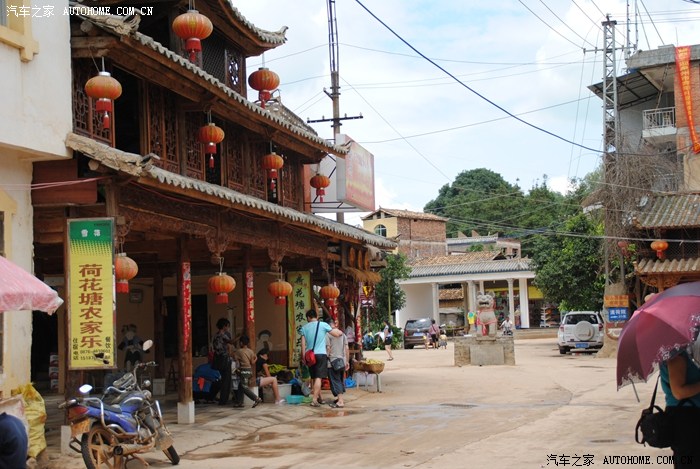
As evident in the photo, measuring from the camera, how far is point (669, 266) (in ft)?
82.6

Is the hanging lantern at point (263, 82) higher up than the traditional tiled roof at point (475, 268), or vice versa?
the hanging lantern at point (263, 82)

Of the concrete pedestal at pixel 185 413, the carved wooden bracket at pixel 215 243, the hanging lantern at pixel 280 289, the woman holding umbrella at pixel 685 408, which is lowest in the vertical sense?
the concrete pedestal at pixel 185 413

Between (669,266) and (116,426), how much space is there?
19454mm

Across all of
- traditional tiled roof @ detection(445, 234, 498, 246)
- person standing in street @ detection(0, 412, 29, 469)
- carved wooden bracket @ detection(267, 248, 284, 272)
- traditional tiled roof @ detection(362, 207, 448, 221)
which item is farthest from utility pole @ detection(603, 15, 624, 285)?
traditional tiled roof @ detection(445, 234, 498, 246)

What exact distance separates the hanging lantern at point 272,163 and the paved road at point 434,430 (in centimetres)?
474

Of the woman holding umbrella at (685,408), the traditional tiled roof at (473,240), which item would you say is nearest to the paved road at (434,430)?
the woman holding umbrella at (685,408)

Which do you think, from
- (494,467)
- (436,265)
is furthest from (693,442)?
(436,265)

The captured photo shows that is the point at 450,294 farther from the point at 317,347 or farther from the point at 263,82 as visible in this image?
the point at 317,347

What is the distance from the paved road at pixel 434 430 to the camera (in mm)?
10539

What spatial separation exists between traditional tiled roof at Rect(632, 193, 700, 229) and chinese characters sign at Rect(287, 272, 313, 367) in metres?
11.7

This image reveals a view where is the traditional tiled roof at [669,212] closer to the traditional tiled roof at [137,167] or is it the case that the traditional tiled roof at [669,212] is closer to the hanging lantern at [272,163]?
the hanging lantern at [272,163]

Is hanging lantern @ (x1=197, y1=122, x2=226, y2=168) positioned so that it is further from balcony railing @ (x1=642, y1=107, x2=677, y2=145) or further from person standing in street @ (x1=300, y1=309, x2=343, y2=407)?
balcony railing @ (x1=642, y1=107, x2=677, y2=145)

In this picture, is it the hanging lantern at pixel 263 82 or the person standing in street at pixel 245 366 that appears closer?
the person standing in street at pixel 245 366

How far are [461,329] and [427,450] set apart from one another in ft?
162
